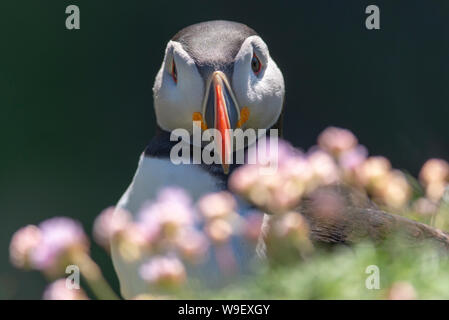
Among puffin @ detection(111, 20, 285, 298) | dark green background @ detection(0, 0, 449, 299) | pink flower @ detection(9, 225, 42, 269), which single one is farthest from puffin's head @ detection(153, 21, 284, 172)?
dark green background @ detection(0, 0, 449, 299)

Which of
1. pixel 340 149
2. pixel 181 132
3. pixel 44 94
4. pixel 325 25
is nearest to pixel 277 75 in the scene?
pixel 181 132

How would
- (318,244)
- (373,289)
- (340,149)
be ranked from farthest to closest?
(318,244)
(340,149)
(373,289)

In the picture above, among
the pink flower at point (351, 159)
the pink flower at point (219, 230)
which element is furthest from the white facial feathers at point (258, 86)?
the pink flower at point (219, 230)

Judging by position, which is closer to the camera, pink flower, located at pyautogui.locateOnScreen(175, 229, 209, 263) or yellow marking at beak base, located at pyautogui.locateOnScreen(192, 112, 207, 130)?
pink flower, located at pyautogui.locateOnScreen(175, 229, 209, 263)

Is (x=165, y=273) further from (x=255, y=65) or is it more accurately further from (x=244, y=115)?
(x=255, y=65)

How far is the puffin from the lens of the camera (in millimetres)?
1912

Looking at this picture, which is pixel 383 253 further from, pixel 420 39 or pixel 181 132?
pixel 420 39

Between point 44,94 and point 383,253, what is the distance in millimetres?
3671

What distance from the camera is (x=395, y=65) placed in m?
4.45

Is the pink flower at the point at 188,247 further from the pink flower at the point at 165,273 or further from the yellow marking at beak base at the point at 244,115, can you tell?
the yellow marking at beak base at the point at 244,115

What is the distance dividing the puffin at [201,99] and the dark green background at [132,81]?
227cm

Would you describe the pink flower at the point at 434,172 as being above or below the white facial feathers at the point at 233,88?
below

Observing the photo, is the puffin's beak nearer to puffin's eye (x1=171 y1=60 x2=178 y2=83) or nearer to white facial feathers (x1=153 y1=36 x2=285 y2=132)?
white facial feathers (x1=153 y1=36 x2=285 y2=132)

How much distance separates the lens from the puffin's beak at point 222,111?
175 centimetres
